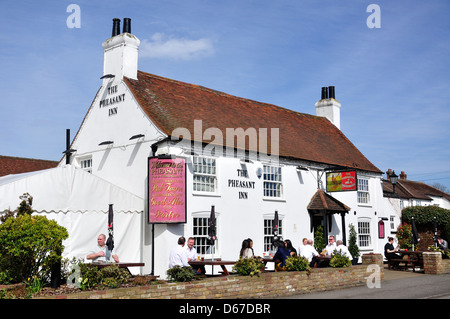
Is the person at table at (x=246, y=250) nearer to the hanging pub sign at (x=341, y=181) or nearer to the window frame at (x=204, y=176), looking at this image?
the window frame at (x=204, y=176)

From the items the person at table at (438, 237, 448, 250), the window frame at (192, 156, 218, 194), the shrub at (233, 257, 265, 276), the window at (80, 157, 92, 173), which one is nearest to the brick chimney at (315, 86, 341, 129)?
the person at table at (438, 237, 448, 250)

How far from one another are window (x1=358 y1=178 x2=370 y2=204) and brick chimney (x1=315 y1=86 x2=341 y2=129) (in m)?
4.50

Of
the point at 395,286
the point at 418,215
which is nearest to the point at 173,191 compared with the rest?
the point at 395,286

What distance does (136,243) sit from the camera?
1783 cm

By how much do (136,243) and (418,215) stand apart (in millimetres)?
23296

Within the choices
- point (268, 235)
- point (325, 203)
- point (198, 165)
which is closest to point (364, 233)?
point (325, 203)

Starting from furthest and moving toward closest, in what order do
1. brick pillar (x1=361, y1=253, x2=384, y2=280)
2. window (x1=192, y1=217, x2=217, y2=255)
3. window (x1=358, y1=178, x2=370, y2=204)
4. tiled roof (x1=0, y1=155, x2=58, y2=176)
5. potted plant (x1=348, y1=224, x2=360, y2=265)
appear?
tiled roof (x1=0, y1=155, x2=58, y2=176) → window (x1=358, y1=178, x2=370, y2=204) → potted plant (x1=348, y1=224, x2=360, y2=265) → window (x1=192, y1=217, x2=217, y2=255) → brick pillar (x1=361, y1=253, x2=384, y2=280)

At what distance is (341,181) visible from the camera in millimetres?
23188

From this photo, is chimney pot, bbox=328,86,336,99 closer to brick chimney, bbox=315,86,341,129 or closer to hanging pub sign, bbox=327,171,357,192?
brick chimney, bbox=315,86,341,129

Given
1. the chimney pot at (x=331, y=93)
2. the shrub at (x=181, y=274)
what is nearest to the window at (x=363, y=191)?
the chimney pot at (x=331, y=93)

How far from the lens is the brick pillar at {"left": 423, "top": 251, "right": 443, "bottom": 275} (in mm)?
18766

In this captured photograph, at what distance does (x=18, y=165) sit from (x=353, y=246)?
79.5 feet

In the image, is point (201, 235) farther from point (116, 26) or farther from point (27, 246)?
point (116, 26)
